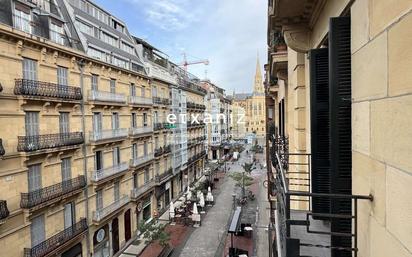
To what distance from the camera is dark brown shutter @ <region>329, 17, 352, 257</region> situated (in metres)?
3.89

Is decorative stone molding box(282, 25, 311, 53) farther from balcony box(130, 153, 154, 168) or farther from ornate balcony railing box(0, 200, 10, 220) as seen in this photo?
balcony box(130, 153, 154, 168)

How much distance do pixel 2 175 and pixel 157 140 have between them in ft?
68.6

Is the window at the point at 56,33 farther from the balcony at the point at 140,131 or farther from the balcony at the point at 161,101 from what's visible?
the balcony at the point at 161,101

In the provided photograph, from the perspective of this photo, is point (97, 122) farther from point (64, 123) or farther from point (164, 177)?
point (164, 177)

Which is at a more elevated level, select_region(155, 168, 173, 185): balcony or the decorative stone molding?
the decorative stone molding

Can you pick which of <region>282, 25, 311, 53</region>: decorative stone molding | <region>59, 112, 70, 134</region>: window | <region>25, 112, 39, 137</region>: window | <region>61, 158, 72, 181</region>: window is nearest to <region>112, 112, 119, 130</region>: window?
<region>59, 112, 70, 134</region>: window

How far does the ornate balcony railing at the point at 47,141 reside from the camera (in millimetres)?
16000

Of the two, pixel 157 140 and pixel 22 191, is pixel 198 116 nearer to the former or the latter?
pixel 157 140

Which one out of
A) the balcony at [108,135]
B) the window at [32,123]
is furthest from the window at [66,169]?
the window at [32,123]

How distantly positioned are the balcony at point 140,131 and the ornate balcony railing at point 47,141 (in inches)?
299

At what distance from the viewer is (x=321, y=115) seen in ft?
17.2

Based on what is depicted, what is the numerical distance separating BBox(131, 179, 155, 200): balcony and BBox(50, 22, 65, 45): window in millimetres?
15008

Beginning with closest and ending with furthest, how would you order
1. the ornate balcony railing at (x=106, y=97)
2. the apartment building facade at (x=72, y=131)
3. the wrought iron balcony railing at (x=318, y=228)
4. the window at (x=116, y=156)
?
the wrought iron balcony railing at (x=318, y=228) < the apartment building facade at (x=72, y=131) < the ornate balcony railing at (x=106, y=97) < the window at (x=116, y=156)

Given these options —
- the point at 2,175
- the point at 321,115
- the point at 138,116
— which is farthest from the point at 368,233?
the point at 138,116
